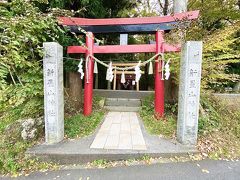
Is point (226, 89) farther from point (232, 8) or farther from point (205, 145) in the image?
point (205, 145)

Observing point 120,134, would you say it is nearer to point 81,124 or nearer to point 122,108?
point 81,124

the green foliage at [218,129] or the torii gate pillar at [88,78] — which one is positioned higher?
the torii gate pillar at [88,78]

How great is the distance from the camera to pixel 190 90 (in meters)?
4.68

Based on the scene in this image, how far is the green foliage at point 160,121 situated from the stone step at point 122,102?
0.48 m

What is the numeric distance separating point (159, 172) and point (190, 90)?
1.80 meters

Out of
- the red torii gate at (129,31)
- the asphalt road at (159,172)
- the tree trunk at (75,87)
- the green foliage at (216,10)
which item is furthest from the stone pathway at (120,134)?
the green foliage at (216,10)

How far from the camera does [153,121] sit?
6.23 m

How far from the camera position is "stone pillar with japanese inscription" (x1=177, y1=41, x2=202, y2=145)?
4.60 metres

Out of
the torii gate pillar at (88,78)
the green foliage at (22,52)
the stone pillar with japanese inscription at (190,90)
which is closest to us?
the green foliage at (22,52)

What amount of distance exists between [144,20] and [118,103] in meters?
3.17

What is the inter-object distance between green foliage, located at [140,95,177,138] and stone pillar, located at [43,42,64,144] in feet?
7.51

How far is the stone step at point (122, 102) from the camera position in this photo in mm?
8188

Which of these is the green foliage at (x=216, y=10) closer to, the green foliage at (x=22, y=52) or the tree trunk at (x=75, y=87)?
the tree trunk at (x=75, y=87)

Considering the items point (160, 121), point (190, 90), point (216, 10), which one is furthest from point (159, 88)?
point (216, 10)
